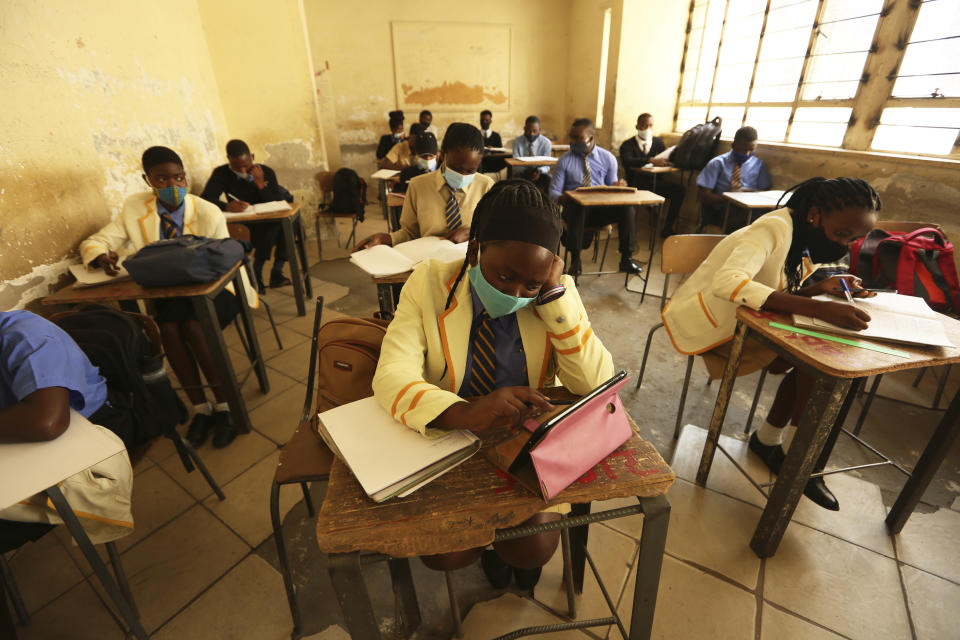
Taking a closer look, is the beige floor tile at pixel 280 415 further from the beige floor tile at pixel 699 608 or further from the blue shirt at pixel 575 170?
the blue shirt at pixel 575 170

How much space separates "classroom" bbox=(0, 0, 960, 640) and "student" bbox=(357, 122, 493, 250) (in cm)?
3

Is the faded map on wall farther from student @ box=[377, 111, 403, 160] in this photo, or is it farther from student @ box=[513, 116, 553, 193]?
student @ box=[513, 116, 553, 193]

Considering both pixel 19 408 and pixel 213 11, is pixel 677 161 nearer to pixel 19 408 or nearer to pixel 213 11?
pixel 213 11

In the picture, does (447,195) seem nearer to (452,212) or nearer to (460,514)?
(452,212)

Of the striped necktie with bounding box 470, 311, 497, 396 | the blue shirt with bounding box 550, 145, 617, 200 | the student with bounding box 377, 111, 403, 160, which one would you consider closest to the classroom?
the striped necktie with bounding box 470, 311, 497, 396

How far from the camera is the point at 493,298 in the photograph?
1.08 meters

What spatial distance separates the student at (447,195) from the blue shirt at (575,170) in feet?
7.01

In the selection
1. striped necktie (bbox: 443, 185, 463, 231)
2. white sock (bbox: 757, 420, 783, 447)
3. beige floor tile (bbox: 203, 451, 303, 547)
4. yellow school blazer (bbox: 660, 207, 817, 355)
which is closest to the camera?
yellow school blazer (bbox: 660, 207, 817, 355)

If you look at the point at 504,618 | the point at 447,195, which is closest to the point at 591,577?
the point at 504,618

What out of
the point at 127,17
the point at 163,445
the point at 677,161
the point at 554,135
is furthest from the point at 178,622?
the point at 554,135

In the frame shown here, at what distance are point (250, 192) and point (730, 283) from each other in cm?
392

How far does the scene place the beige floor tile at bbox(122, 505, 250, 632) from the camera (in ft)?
5.07

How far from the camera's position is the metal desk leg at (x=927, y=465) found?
1573mm

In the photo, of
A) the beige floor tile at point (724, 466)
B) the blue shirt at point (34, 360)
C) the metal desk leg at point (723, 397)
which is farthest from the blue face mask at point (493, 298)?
the beige floor tile at point (724, 466)
